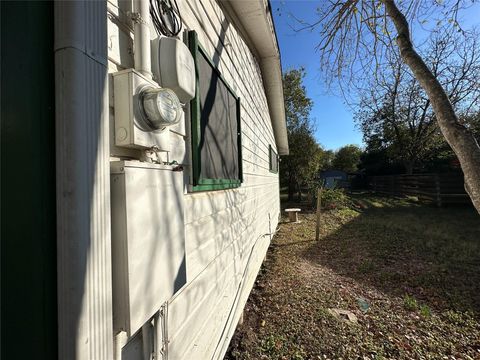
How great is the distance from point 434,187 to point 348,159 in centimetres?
2188

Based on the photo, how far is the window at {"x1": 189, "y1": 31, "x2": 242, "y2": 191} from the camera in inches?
75.2

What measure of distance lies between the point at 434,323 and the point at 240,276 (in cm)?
271

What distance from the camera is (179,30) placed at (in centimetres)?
174

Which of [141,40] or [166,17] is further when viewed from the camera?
[166,17]

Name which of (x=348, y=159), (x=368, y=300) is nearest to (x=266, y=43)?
(x=368, y=300)

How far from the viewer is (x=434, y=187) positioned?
14047 millimetres

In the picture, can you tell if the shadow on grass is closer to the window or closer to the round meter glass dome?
the window

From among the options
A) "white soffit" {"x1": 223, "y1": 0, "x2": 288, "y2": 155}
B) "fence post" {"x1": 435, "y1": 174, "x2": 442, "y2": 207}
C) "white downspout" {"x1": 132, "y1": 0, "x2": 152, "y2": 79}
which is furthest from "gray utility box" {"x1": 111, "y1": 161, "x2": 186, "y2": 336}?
"fence post" {"x1": 435, "y1": 174, "x2": 442, "y2": 207}

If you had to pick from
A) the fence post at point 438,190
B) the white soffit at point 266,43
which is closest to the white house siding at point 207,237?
the white soffit at point 266,43

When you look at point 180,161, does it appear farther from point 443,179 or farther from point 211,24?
point 443,179

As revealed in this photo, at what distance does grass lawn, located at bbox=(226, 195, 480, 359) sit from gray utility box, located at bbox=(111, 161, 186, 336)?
7.64 ft

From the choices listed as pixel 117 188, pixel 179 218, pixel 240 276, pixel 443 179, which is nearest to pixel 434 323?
pixel 240 276

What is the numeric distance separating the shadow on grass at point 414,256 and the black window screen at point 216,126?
148 inches

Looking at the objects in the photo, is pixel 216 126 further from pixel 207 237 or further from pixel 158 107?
pixel 158 107
